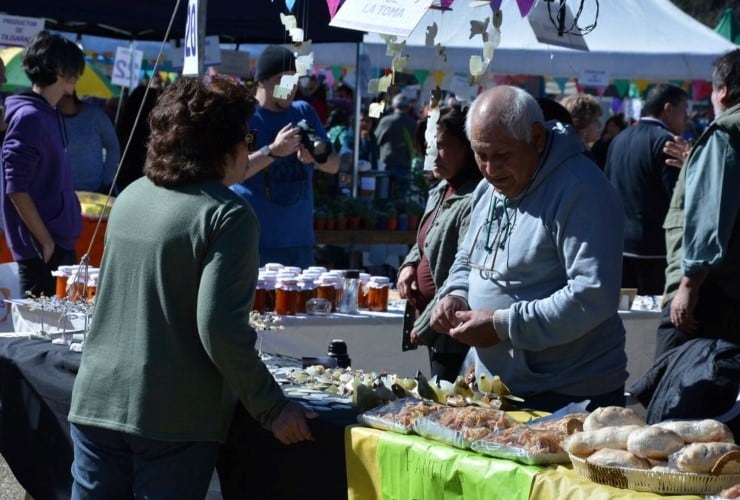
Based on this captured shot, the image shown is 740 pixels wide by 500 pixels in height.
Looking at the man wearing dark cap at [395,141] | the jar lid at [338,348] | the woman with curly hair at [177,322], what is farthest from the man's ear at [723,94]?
the man wearing dark cap at [395,141]

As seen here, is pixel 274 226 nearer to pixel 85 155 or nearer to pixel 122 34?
pixel 85 155

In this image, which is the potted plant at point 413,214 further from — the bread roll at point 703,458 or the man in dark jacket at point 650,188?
the bread roll at point 703,458

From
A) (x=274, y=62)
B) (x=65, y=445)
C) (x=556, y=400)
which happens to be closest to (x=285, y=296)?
(x=274, y=62)

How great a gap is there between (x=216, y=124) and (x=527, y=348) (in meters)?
1.03

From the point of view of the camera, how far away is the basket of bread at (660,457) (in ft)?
7.43

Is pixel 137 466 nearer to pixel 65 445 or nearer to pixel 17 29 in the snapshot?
pixel 65 445

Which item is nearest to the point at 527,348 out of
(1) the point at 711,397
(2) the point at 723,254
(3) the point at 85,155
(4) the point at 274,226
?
(1) the point at 711,397

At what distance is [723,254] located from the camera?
14.2 ft

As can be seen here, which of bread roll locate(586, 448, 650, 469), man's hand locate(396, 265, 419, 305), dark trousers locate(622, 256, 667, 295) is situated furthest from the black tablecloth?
dark trousers locate(622, 256, 667, 295)

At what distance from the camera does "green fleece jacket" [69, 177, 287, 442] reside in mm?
2859

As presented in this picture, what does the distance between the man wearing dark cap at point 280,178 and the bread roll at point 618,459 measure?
3.65 m

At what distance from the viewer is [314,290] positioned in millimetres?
5418

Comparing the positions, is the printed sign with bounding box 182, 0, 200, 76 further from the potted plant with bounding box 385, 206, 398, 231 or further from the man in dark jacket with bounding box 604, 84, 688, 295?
the potted plant with bounding box 385, 206, 398, 231

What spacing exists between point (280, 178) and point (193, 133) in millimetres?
3179
